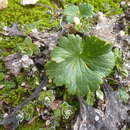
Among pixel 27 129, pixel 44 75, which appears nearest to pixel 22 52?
pixel 44 75

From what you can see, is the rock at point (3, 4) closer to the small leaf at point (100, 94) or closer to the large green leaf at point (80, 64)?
the large green leaf at point (80, 64)

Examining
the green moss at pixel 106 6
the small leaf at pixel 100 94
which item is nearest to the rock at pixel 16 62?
the small leaf at pixel 100 94

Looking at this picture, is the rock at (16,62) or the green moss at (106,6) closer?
the rock at (16,62)

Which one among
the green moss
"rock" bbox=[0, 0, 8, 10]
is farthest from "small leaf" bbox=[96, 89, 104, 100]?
"rock" bbox=[0, 0, 8, 10]

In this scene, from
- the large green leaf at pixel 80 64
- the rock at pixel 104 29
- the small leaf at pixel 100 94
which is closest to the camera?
the large green leaf at pixel 80 64

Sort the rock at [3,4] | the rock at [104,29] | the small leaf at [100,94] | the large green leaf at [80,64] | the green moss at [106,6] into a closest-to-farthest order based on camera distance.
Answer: the large green leaf at [80,64] < the small leaf at [100,94] < the rock at [104,29] < the rock at [3,4] < the green moss at [106,6]

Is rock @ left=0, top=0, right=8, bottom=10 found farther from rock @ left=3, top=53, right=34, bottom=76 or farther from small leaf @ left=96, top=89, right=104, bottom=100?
small leaf @ left=96, top=89, right=104, bottom=100

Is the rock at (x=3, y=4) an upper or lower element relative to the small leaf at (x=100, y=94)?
upper

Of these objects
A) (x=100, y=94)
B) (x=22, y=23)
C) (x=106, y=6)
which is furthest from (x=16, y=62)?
(x=106, y=6)

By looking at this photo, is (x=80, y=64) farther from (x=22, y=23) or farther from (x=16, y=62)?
(x=22, y=23)

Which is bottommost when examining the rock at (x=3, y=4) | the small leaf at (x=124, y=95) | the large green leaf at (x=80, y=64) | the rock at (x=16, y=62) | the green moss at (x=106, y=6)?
the small leaf at (x=124, y=95)
